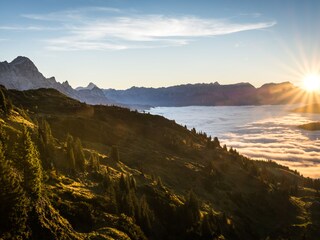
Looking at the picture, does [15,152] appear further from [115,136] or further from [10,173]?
[115,136]

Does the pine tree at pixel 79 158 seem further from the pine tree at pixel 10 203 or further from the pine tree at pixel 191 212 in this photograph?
the pine tree at pixel 10 203

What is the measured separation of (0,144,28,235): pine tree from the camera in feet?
145

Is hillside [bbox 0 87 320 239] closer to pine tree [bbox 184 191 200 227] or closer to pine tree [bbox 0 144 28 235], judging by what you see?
pine tree [bbox 0 144 28 235]

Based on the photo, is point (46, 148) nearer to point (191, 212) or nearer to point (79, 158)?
point (79, 158)

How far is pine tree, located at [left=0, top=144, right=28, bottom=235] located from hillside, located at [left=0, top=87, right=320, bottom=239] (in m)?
0.13

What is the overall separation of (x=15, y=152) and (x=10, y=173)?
10885mm

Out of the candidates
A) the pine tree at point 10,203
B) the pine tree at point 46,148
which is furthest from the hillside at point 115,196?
the pine tree at point 46,148

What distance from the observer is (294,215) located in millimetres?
171375

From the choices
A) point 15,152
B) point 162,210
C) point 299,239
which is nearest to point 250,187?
point 299,239

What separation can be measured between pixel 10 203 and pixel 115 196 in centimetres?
3658

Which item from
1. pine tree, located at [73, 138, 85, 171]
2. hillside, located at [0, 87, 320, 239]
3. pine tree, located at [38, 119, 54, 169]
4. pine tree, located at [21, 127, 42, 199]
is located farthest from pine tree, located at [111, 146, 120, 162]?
pine tree, located at [21, 127, 42, 199]

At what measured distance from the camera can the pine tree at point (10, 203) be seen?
4409 centimetres

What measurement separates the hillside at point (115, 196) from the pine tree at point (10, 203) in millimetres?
126

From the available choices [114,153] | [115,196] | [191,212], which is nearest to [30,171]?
[115,196]
